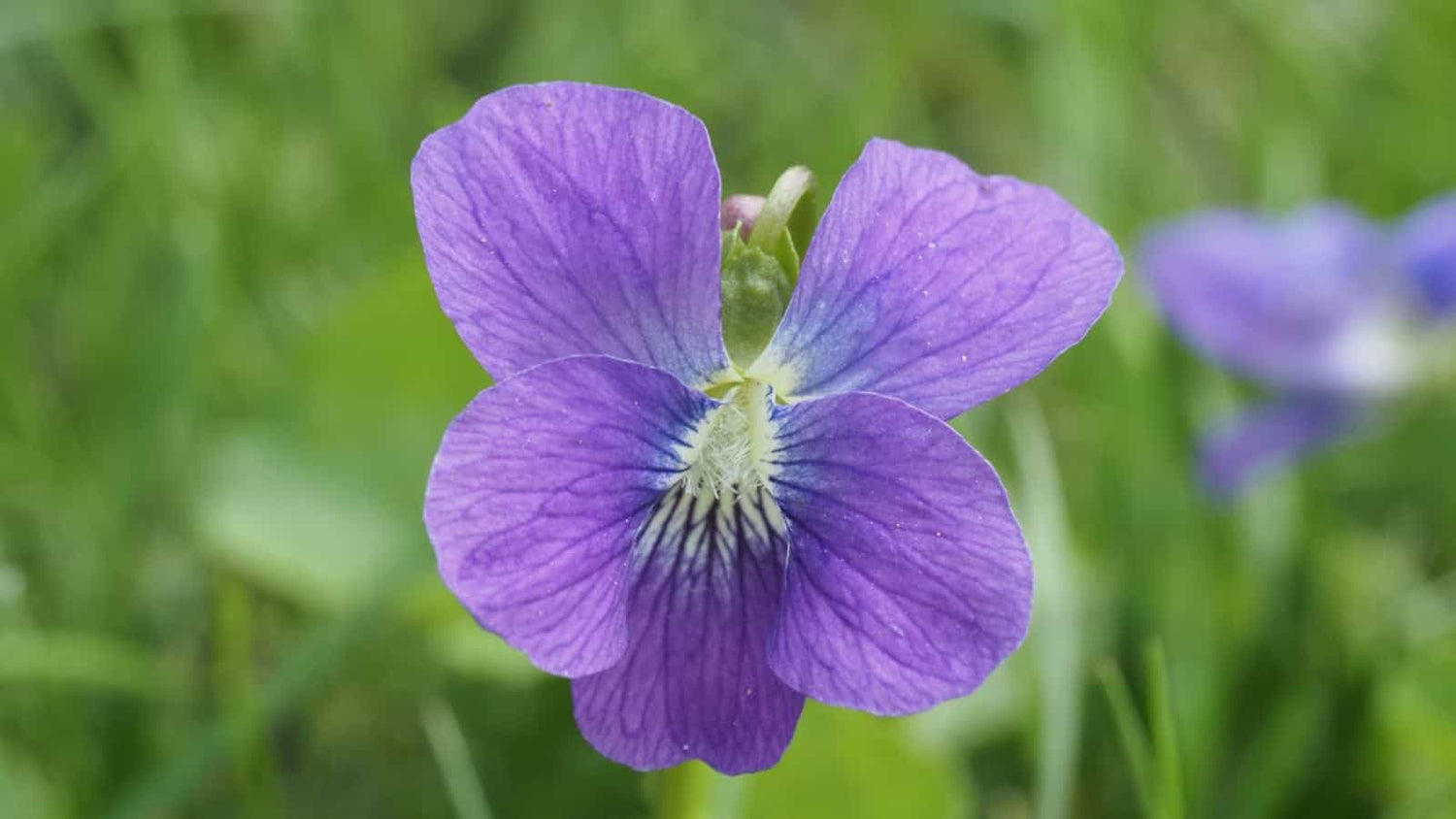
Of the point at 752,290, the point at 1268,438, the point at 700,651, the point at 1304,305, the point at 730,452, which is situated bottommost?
the point at 1268,438

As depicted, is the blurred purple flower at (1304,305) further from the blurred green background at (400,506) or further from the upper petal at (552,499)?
the upper petal at (552,499)

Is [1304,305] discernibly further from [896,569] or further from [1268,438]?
[896,569]

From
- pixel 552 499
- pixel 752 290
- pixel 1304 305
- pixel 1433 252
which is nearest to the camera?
pixel 552 499

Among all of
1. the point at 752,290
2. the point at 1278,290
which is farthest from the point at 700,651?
the point at 1278,290

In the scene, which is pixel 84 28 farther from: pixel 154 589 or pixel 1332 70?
pixel 1332 70

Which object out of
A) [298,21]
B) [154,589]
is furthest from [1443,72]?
[154,589]

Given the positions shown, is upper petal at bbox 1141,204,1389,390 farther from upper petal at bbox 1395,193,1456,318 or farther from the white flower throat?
the white flower throat

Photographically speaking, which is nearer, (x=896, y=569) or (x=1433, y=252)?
(x=896, y=569)
